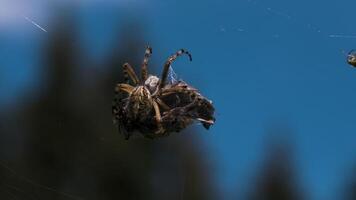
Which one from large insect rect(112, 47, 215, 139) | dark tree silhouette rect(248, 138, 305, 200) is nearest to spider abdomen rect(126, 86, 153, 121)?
large insect rect(112, 47, 215, 139)

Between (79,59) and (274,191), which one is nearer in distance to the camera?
(79,59)

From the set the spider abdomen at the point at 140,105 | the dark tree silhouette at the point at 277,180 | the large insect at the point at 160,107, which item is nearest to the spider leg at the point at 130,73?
the large insect at the point at 160,107

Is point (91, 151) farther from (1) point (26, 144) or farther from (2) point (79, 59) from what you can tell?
(2) point (79, 59)

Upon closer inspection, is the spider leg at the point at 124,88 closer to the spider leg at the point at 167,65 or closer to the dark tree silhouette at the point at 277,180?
the spider leg at the point at 167,65

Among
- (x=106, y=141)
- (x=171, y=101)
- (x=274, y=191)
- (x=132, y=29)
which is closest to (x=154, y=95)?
(x=171, y=101)

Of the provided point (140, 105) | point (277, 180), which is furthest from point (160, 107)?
point (277, 180)

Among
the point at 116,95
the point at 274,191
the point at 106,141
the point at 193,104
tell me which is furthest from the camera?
the point at 274,191

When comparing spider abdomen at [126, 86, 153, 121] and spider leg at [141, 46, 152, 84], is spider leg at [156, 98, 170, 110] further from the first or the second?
spider leg at [141, 46, 152, 84]

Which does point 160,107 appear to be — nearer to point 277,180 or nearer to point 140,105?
point 140,105

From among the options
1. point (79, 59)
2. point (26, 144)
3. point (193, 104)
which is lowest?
point (193, 104)
